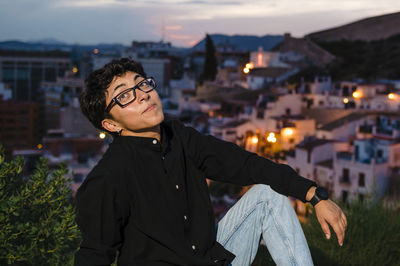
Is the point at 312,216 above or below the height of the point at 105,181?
below

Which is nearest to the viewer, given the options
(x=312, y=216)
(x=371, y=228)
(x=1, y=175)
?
(x=1, y=175)

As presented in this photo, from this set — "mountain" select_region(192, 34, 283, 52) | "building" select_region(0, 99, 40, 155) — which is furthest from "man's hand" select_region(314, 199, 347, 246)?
"mountain" select_region(192, 34, 283, 52)

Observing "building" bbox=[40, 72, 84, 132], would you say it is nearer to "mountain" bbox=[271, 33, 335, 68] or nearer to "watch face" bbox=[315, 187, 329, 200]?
"mountain" bbox=[271, 33, 335, 68]

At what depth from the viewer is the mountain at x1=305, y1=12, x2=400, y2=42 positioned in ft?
140

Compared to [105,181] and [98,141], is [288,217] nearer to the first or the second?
[105,181]

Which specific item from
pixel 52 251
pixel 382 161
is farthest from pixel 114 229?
pixel 382 161

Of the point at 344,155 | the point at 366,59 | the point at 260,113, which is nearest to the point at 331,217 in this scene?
the point at 344,155

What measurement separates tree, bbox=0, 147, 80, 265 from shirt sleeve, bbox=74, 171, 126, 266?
0.65m

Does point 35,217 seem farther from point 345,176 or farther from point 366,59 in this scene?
point 366,59

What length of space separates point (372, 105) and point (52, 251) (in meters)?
20.5

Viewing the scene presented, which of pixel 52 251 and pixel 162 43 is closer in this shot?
pixel 52 251

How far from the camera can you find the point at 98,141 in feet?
75.5

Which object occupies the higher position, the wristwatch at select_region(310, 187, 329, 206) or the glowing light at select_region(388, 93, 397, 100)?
the glowing light at select_region(388, 93, 397, 100)

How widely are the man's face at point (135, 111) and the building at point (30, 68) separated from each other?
194ft
